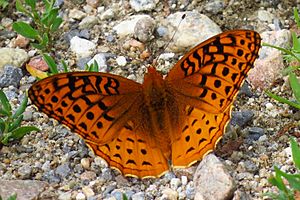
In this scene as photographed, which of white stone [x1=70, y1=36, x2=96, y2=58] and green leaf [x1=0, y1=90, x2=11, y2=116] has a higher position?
white stone [x1=70, y1=36, x2=96, y2=58]

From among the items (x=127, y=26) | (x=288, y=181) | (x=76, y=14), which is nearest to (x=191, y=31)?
(x=127, y=26)

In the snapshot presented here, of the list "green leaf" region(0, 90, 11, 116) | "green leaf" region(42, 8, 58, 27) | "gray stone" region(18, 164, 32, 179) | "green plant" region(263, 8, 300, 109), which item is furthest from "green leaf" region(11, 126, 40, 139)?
"green plant" region(263, 8, 300, 109)

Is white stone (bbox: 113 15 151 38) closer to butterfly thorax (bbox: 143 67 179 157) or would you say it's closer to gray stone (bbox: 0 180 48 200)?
butterfly thorax (bbox: 143 67 179 157)

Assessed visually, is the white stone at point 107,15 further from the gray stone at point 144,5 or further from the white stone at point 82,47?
the white stone at point 82,47

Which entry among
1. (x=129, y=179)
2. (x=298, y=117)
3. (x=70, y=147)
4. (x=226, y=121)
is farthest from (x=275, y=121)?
(x=70, y=147)

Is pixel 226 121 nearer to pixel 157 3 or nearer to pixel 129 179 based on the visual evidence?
pixel 129 179

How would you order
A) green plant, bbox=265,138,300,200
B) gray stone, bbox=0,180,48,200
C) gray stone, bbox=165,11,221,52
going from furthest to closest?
gray stone, bbox=165,11,221,52 < gray stone, bbox=0,180,48,200 < green plant, bbox=265,138,300,200

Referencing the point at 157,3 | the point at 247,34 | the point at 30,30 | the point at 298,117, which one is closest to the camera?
the point at 247,34
